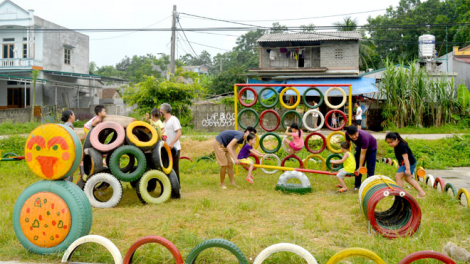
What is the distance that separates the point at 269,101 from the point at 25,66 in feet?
61.4

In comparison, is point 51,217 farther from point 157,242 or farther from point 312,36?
point 312,36

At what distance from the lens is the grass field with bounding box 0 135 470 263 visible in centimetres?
477

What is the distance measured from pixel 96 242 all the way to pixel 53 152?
1275 millimetres

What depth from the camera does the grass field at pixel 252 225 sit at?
477 cm

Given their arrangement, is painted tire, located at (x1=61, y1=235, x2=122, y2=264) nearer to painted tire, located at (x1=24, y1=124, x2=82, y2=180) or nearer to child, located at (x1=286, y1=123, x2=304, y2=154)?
painted tire, located at (x1=24, y1=124, x2=82, y2=180)

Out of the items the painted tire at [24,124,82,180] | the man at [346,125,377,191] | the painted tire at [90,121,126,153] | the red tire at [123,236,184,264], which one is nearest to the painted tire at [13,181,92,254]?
the painted tire at [24,124,82,180]

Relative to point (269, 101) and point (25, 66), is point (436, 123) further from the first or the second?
point (25, 66)

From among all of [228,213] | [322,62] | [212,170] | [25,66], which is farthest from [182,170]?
[25,66]

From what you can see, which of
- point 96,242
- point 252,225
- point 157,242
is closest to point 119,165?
point 252,225

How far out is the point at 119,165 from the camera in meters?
7.67

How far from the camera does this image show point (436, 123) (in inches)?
858

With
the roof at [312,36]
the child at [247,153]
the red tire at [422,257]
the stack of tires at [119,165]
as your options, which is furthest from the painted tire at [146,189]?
the roof at [312,36]

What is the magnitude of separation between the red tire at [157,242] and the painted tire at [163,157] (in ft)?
11.9

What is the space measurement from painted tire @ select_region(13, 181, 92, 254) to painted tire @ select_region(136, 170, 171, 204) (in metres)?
2.77
